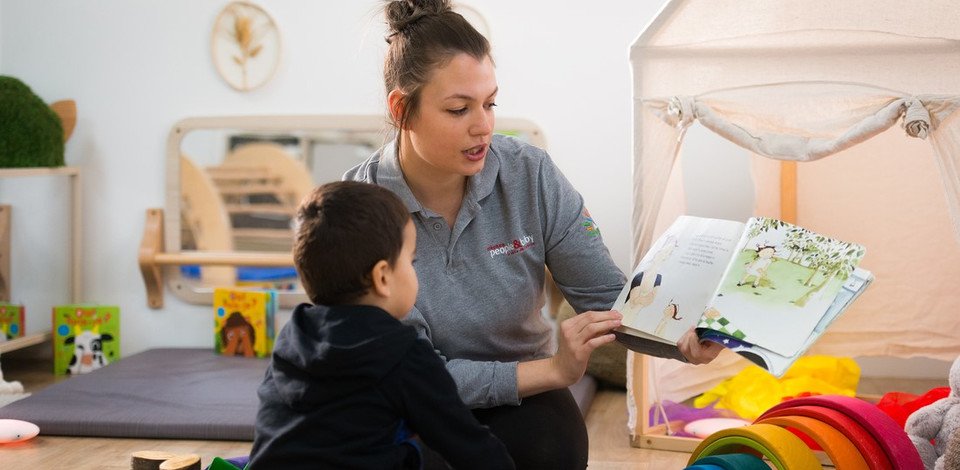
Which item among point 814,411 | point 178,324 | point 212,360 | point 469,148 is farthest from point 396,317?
point 178,324

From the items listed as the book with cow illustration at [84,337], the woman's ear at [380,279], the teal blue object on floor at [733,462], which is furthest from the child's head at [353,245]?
the book with cow illustration at [84,337]

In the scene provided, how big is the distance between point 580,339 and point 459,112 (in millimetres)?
406

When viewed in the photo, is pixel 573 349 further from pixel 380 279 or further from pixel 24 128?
pixel 24 128

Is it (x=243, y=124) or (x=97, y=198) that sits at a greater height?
(x=243, y=124)

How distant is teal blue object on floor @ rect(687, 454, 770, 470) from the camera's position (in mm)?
1837

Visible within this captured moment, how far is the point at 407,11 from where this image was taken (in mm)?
1890

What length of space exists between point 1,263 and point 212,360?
813mm

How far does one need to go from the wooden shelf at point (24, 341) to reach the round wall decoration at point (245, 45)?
1016 mm

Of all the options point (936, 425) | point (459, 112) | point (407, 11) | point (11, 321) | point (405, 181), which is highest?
point (407, 11)

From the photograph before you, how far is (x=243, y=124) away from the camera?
3648mm

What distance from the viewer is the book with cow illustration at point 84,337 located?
3549 millimetres

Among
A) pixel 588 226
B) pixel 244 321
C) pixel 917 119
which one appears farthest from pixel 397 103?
pixel 244 321

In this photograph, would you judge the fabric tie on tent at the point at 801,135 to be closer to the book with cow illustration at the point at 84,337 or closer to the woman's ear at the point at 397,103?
the woman's ear at the point at 397,103

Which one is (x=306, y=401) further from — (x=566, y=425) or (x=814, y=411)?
(x=814, y=411)
